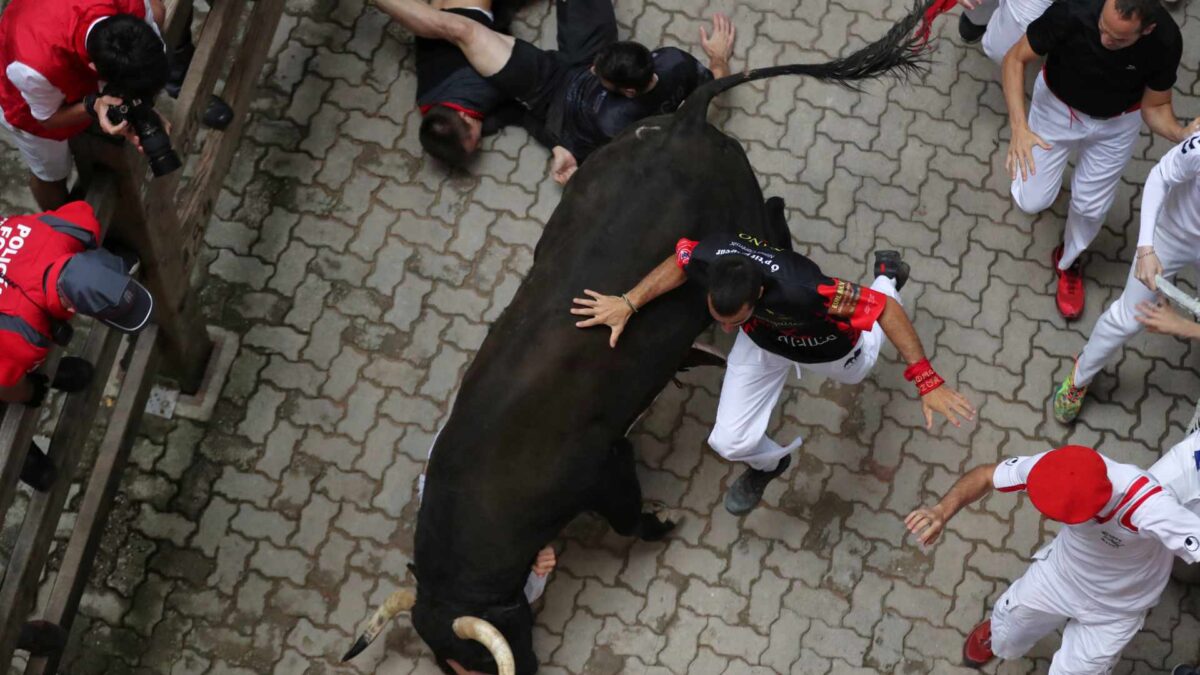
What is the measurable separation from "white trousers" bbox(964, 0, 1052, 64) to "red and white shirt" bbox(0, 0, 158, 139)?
434cm

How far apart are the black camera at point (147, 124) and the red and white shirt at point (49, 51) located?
30cm

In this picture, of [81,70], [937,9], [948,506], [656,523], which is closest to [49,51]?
[81,70]

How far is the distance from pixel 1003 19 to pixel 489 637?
434 cm

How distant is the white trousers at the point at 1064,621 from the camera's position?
5.53 metres

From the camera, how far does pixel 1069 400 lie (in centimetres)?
Result: 674

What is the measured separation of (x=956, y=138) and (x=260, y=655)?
4.71 m

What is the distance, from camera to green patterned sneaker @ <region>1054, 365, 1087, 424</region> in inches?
264

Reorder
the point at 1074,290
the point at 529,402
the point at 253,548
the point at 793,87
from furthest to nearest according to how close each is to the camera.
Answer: the point at 793,87, the point at 1074,290, the point at 253,548, the point at 529,402

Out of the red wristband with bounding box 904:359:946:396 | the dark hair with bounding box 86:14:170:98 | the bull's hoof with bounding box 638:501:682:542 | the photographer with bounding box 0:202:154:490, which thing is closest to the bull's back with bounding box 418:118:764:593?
the bull's hoof with bounding box 638:501:682:542

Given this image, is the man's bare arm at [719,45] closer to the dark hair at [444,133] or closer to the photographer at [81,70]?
the dark hair at [444,133]

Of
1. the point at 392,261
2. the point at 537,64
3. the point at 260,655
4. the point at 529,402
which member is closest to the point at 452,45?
the point at 537,64

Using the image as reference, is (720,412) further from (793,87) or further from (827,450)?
(793,87)

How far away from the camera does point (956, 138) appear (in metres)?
7.48

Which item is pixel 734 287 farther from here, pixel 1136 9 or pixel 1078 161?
pixel 1078 161
